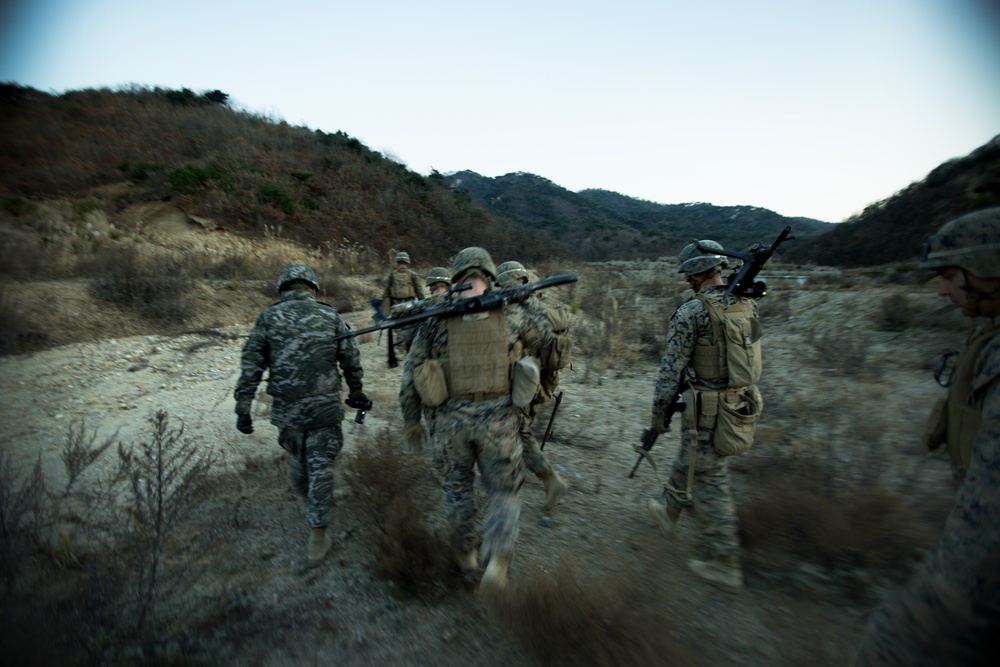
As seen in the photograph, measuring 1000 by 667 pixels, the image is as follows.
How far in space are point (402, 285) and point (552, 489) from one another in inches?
217

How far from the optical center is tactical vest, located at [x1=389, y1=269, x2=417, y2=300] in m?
8.12

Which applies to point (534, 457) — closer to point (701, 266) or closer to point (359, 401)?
point (359, 401)

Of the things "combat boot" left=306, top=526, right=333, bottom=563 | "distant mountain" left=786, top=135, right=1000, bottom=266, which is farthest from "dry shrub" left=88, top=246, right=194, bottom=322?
"distant mountain" left=786, top=135, right=1000, bottom=266

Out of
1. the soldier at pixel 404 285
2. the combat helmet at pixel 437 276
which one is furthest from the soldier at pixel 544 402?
the soldier at pixel 404 285

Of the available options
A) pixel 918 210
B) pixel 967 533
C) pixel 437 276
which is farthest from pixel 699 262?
pixel 918 210

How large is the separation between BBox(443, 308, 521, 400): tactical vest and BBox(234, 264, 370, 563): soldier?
1144 mm

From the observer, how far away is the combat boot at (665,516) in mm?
3105

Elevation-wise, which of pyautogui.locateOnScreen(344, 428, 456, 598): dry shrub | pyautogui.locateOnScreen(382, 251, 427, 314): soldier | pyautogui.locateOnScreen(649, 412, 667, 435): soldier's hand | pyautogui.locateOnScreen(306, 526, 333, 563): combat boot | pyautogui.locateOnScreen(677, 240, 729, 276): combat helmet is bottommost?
pyautogui.locateOnScreen(306, 526, 333, 563): combat boot

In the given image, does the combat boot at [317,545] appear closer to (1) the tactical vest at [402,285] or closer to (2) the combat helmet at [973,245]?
(2) the combat helmet at [973,245]

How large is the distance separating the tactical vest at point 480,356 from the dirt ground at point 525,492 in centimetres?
105

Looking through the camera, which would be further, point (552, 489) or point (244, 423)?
point (552, 489)

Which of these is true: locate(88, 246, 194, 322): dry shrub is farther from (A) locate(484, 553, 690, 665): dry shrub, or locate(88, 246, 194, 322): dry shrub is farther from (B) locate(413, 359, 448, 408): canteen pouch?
(A) locate(484, 553, 690, 665): dry shrub

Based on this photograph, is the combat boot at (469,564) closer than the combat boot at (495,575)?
No

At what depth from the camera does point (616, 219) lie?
58.0 m
